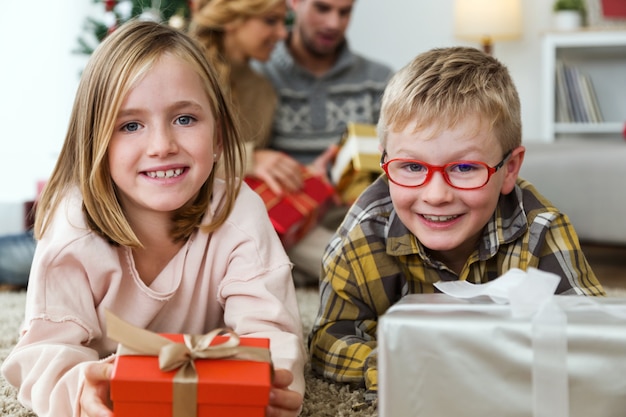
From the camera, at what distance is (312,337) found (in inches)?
49.9

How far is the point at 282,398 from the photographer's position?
3.07 feet

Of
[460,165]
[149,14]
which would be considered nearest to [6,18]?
[149,14]

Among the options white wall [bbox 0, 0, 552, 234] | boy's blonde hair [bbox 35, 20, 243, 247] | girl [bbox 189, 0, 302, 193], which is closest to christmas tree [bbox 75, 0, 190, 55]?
girl [bbox 189, 0, 302, 193]

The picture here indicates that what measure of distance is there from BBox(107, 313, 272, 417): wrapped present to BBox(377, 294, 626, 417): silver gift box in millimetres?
133

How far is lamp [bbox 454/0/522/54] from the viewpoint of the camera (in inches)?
135

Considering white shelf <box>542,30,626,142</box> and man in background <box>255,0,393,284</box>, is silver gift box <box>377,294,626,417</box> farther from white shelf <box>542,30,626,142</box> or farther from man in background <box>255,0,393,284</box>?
white shelf <box>542,30,626,142</box>

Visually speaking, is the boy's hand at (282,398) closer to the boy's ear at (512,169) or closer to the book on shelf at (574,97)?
the boy's ear at (512,169)

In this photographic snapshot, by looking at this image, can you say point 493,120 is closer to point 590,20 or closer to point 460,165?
point 460,165

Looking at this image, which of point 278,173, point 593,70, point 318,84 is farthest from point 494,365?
point 593,70

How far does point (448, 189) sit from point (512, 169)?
13 cm

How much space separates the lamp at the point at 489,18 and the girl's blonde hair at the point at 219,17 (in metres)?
1.44

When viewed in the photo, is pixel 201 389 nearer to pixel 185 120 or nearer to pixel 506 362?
pixel 506 362

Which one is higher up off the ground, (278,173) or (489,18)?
(489,18)

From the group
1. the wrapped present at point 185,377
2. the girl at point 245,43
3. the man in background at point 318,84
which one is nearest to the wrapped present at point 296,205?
the girl at point 245,43
